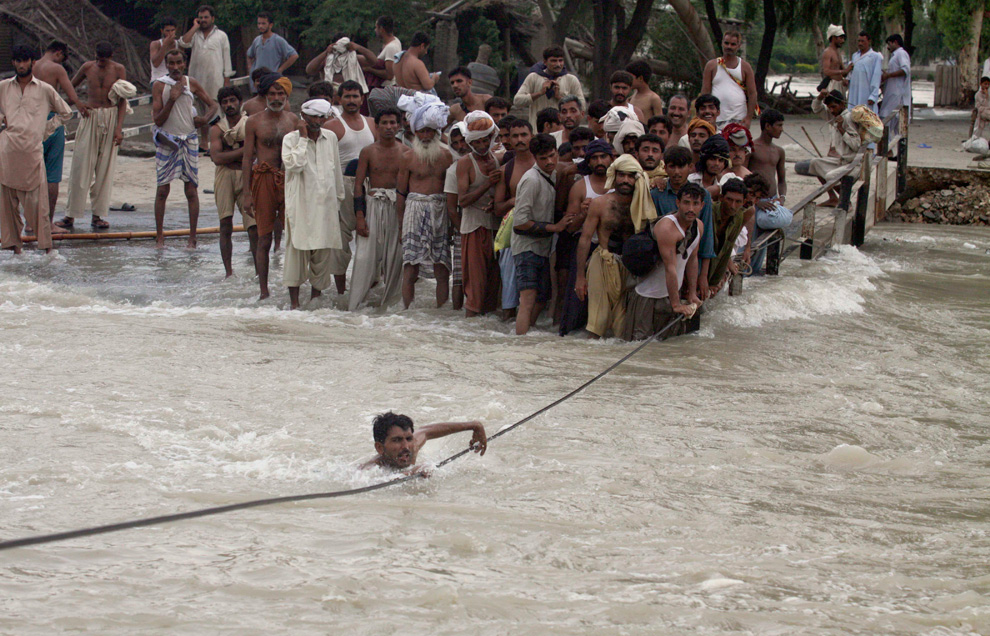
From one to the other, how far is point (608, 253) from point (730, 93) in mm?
3473

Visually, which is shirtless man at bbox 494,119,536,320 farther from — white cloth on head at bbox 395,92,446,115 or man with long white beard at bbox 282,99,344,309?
man with long white beard at bbox 282,99,344,309

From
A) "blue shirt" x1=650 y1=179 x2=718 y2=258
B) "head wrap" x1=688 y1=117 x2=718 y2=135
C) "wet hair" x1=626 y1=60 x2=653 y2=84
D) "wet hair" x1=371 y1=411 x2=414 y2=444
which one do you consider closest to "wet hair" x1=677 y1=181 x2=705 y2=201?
"blue shirt" x1=650 y1=179 x2=718 y2=258

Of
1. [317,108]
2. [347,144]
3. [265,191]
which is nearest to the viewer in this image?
[317,108]

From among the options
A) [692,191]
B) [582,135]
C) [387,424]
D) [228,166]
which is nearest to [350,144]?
[228,166]

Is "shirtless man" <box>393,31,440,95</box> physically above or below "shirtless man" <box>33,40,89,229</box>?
above

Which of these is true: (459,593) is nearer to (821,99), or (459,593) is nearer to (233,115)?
(233,115)

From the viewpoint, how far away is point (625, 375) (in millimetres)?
6609

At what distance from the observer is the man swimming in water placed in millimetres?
4488

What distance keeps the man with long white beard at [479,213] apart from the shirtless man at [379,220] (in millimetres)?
606

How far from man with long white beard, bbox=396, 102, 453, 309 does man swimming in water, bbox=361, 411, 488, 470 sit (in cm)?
337

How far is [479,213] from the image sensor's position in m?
7.68

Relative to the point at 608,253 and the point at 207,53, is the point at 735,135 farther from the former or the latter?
the point at 207,53

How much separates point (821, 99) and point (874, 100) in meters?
1.50

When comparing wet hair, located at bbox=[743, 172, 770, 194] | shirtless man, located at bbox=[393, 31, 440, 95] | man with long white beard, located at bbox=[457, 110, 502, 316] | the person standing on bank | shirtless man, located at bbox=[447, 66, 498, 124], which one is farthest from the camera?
the person standing on bank
